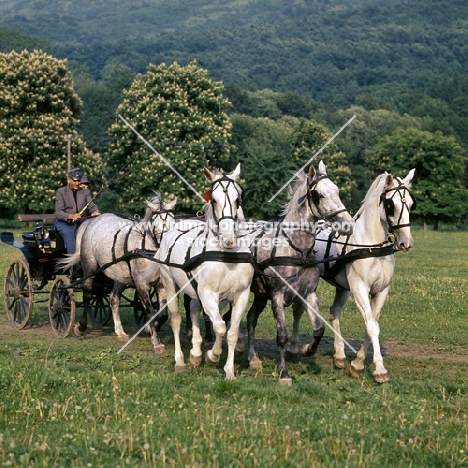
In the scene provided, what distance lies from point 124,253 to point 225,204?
4.37m

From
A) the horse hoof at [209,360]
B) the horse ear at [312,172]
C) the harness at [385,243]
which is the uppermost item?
the horse ear at [312,172]

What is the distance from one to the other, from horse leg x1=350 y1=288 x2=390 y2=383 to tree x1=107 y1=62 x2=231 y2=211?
38.6 m

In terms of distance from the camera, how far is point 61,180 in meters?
49.4

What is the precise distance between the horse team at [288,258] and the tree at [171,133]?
124ft

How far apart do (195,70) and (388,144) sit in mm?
24345

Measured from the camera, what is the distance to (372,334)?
10625mm

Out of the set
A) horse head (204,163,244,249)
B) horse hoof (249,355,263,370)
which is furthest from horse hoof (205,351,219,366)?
horse head (204,163,244,249)

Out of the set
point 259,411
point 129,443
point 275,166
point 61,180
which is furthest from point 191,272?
point 275,166

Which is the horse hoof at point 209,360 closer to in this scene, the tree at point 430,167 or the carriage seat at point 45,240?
the carriage seat at point 45,240

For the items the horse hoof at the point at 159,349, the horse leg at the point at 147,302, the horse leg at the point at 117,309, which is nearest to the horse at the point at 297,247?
the horse hoof at the point at 159,349

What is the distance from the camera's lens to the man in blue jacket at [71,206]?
14898 mm

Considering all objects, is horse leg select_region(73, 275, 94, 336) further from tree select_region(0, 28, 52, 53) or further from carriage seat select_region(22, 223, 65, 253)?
tree select_region(0, 28, 52, 53)

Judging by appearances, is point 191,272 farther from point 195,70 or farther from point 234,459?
point 195,70

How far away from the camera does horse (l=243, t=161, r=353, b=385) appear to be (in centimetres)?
1047
